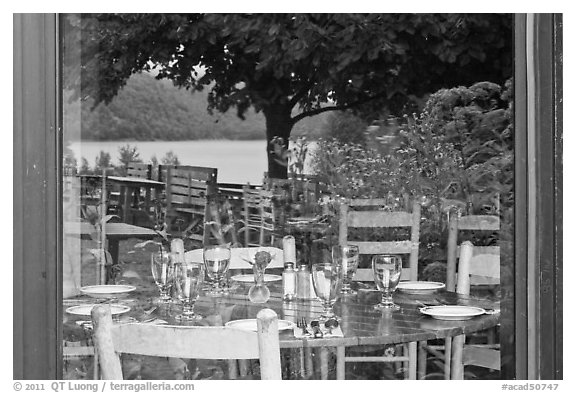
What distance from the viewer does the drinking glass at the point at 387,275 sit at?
2400mm

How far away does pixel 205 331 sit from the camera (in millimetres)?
1510

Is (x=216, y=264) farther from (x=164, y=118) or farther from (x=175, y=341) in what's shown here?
(x=164, y=118)

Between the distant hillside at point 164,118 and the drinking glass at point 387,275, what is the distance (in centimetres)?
388

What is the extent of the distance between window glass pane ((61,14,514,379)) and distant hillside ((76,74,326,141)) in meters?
0.01

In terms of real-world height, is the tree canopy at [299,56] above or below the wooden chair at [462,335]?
above

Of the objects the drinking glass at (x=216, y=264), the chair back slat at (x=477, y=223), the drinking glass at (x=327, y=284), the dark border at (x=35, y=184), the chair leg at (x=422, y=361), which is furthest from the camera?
the chair back slat at (x=477, y=223)

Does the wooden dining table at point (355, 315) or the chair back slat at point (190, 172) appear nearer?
the wooden dining table at point (355, 315)

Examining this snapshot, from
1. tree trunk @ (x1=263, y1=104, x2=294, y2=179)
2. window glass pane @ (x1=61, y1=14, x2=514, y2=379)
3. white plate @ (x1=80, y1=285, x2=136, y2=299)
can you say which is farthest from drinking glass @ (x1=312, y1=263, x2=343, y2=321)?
tree trunk @ (x1=263, y1=104, x2=294, y2=179)

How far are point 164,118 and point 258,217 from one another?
116 centimetres

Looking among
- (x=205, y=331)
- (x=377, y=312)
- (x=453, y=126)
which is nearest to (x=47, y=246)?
(x=205, y=331)

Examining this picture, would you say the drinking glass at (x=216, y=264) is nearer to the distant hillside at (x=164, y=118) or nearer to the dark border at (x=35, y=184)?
the dark border at (x=35, y=184)

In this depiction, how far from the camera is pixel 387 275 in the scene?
2414 millimetres

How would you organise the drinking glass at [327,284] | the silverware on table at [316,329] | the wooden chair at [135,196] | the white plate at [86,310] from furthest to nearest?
1. the wooden chair at [135,196]
2. the white plate at [86,310]
3. the drinking glass at [327,284]
4. the silverware on table at [316,329]

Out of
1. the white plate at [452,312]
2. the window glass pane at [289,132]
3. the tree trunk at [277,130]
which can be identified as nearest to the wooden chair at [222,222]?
the window glass pane at [289,132]
